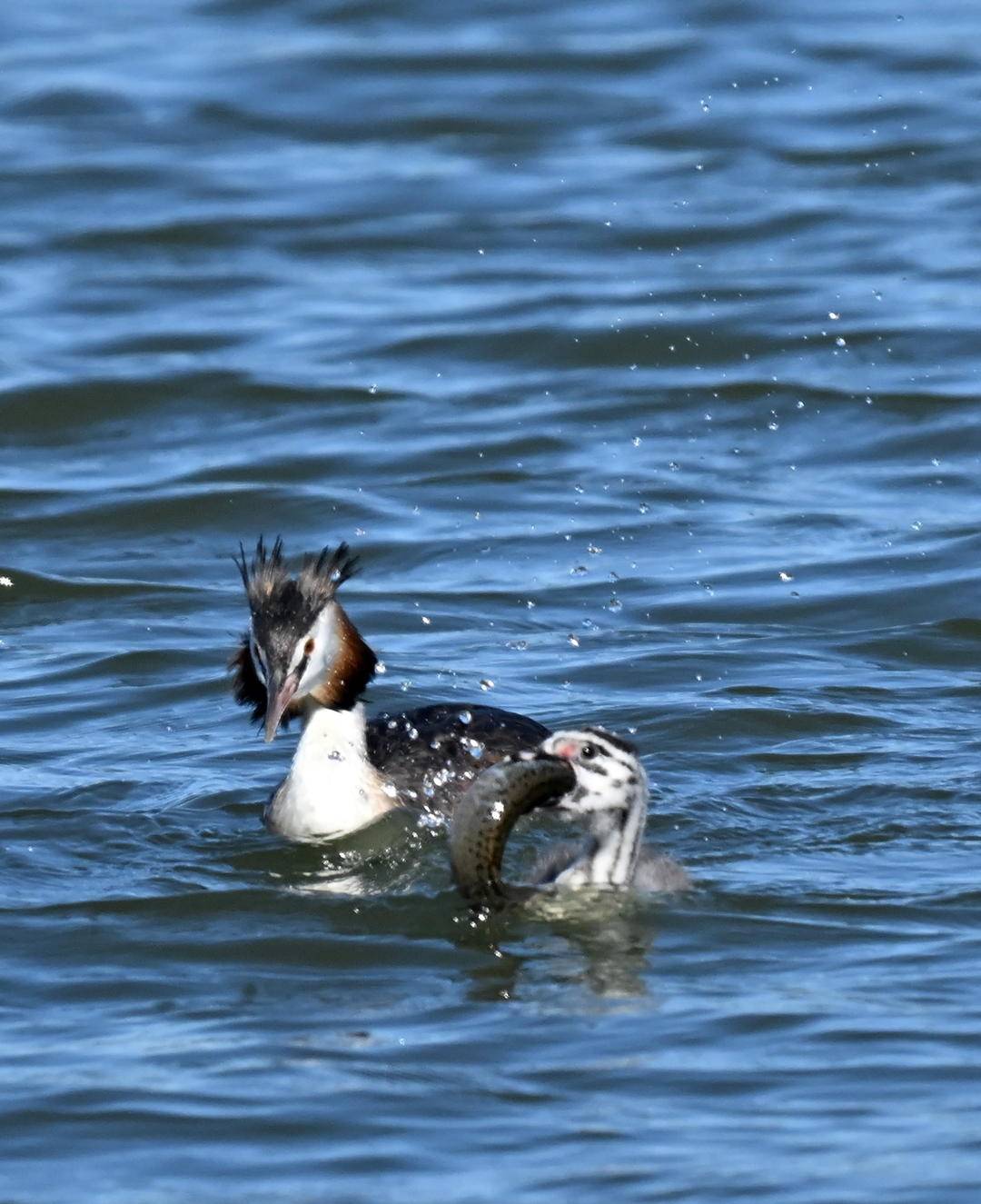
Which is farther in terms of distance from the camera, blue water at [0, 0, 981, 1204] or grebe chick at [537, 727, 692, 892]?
grebe chick at [537, 727, 692, 892]

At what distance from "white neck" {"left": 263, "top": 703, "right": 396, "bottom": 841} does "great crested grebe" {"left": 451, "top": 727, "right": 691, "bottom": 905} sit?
1.10 m

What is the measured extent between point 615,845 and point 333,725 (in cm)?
171

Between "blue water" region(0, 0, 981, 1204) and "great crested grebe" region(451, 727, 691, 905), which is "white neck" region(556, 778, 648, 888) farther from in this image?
"blue water" region(0, 0, 981, 1204)

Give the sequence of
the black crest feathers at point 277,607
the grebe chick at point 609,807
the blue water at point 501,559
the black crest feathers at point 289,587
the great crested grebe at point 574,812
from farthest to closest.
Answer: the black crest feathers at point 289,587
the black crest feathers at point 277,607
the grebe chick at point 609,807
the great crested grebe at point 574,812
the blue water at point 501,559

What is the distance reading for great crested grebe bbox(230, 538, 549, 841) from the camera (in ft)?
30.6

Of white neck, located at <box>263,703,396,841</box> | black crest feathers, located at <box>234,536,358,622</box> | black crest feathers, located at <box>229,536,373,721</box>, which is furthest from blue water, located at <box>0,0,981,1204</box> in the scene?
black crest feathers, located at <box>234,536,358,622</box>

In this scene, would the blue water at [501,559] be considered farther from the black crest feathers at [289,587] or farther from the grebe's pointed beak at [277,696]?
the black crest feathers at [289,587]

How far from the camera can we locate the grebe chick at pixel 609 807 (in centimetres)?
823

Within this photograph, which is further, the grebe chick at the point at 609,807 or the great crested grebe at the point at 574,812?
the grebe chick at the point at 609,807

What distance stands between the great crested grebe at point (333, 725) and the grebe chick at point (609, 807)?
128 centimetres

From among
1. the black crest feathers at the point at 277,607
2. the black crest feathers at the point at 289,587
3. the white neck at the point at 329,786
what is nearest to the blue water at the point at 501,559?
the white neck at the point at 329,786

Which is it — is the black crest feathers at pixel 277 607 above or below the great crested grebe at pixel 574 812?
above

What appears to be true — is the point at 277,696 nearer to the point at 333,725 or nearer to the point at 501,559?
the point at 333,725

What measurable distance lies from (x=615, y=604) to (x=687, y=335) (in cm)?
487
